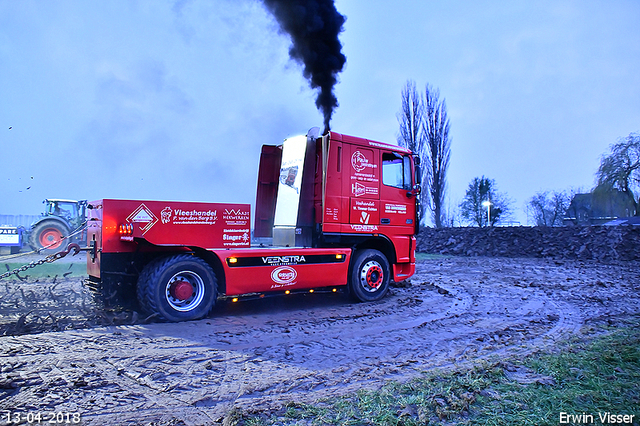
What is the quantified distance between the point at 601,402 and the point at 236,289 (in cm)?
481

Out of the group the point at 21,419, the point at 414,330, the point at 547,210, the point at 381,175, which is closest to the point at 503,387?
the point at 414,330

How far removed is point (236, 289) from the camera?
6.54 m

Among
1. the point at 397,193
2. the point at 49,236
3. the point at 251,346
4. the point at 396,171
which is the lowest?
the point at 251,346

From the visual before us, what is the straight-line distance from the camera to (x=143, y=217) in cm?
614

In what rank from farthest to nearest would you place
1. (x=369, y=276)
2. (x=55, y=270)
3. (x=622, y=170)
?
(x=622, y=170), (x=55, y=270), (x=369, y=276)

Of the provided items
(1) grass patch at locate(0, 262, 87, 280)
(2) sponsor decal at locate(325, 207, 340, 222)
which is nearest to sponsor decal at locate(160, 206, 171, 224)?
(2) sponsor decal at locate(325, 207, 340, 222)

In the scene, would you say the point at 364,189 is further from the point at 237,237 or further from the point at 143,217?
the point at 143,217

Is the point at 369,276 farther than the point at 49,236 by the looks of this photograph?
No

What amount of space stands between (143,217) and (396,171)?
189 inches

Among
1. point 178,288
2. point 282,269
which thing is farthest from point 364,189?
point 178,288

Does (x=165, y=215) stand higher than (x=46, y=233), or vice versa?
(x=165, y=215)

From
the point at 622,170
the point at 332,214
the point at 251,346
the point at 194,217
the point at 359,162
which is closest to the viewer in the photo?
the point at 251,346

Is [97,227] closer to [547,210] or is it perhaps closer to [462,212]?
[462,212]

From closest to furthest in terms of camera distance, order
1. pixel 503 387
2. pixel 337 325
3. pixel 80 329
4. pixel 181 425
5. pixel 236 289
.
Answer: pixel 181 425
pixel 503 387
pixel 80 329
pixel 337 325
pixel 236 289
